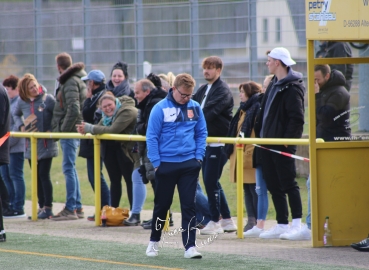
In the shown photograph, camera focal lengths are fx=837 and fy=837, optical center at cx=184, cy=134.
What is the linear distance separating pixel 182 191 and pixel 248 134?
7.15 ft

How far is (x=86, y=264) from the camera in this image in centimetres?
791

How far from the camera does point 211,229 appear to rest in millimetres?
10352

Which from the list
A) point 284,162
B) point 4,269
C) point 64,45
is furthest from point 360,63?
point 64,45

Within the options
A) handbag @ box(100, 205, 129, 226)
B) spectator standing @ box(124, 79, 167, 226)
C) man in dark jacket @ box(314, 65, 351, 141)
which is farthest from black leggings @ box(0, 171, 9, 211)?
man in dark jacket @ box(314, 65, 351, 141)

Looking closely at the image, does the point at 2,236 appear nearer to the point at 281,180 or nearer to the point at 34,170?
the point at 34,170

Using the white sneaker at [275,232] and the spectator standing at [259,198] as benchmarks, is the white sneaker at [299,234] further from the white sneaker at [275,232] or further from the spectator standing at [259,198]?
the spectator standing at [259,198]

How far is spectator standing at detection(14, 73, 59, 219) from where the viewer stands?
40.1 ft

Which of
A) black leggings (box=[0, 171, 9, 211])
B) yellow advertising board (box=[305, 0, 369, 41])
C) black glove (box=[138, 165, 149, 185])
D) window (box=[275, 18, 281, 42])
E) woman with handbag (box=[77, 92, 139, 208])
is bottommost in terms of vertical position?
black leggings (box=[0, 171, 9, 211])

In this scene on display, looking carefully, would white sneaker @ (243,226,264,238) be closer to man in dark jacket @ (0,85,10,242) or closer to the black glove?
the black glove

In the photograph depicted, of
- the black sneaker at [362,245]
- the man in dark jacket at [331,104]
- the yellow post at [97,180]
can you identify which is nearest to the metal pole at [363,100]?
the man in dark jacket at [331,104]

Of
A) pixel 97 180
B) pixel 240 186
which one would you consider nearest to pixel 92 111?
pixel 97 180

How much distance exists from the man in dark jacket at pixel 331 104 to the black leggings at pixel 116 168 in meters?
3.23

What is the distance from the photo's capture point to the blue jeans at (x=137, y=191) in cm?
1102

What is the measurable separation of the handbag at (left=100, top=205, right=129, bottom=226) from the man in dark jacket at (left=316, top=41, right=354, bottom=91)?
335 centimetres
